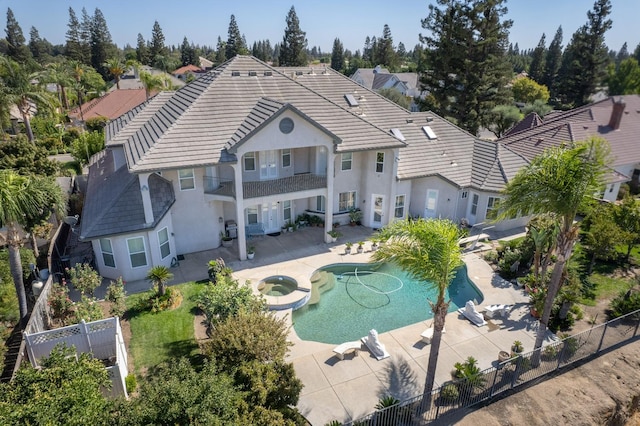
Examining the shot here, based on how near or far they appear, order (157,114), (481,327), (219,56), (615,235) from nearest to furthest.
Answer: (481,327) < (615,235) < (157,114) < (219,56)

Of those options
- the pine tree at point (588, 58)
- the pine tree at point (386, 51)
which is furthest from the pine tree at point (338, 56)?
the pine tree at point (588, 58)

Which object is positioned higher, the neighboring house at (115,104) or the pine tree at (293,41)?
the pine tree at (293,41)

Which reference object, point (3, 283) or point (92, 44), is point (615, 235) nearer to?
point (3, 283)

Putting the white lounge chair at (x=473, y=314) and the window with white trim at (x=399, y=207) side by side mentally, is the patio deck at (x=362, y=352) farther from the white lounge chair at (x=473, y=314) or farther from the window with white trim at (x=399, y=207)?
the window with white trim at (x=399, y=207)

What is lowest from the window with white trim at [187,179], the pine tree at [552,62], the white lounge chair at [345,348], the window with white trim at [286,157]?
the white lounge chair at [345,348]

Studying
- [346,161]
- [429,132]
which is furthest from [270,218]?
[429,132]

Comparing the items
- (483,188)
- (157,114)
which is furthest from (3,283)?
(483,188)

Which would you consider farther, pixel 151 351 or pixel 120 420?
pixel 151 351

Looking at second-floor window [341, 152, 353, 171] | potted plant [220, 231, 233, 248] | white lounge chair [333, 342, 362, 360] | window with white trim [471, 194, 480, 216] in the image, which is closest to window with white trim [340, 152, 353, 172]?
second-floor window [341, 152, 353, 171]
